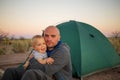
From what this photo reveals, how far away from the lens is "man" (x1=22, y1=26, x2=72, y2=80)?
2990mm

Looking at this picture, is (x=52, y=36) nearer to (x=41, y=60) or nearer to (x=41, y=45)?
(x=41, y=45)

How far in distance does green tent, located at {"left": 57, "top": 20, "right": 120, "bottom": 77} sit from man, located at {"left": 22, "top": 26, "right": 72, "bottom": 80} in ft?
9.22

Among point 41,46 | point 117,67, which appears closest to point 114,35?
point 117,67

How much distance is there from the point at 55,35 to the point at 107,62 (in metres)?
3.90

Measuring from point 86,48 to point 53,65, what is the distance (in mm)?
3360

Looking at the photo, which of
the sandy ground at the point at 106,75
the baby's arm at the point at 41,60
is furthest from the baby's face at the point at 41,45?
the sandy ground at the point at 106,75

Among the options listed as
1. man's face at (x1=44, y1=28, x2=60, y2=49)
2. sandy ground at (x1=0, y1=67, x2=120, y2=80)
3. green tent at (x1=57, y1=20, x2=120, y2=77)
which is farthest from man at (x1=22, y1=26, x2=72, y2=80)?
sandy ground at (x1=0, y1=67, x2=120, y2=80)

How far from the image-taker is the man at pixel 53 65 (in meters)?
2.99

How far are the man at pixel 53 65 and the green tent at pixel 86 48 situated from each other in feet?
9.22

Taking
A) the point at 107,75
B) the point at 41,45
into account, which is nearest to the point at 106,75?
the point at 107,75

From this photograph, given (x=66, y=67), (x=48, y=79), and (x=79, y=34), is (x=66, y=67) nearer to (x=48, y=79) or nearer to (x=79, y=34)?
(x=48, y=79)

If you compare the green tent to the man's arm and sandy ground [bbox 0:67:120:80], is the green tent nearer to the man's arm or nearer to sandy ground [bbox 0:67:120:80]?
sandy ground [bbox 0:67:120:80]

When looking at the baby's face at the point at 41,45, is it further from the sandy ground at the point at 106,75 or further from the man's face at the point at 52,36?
the sandy ground at the point at 106,75

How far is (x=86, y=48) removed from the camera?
21.3ft
